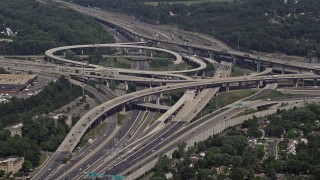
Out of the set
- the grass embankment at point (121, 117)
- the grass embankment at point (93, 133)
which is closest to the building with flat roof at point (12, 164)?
the grass embankment at point (93, 133)

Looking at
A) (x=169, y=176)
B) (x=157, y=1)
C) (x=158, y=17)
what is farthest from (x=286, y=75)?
(x=157, y=1)

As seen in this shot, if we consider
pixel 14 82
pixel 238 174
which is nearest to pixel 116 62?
pixel 14 82

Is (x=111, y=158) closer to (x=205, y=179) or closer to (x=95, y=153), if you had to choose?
(x=95, y=153)

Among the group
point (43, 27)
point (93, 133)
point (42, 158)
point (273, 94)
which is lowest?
point (42, 158)

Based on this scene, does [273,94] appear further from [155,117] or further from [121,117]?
[121,117]

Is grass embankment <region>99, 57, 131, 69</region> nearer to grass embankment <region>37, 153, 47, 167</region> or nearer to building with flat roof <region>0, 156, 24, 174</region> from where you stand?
grass embankment <region>37, 153, 47, 167</region>

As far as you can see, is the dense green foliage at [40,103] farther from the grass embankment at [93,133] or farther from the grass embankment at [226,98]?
the grass embankment at [226,98]

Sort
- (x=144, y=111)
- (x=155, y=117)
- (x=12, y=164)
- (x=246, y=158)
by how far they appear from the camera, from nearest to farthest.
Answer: (x=12, y=164)
(x=246, y=158)
(x=155, y=117)
(x=144, y=111)

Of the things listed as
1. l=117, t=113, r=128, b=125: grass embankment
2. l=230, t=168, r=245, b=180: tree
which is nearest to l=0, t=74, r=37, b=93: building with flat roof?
l=117, t=113, r=128, b=125: grass embankment
